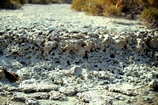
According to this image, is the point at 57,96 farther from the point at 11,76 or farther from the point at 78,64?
the point at 78,64

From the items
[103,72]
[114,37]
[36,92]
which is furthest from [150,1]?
[36,92]

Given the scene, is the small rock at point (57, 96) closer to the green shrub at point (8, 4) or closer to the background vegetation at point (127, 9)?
the background vegetation at point (127, 9)

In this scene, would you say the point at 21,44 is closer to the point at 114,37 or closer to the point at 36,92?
the point at 36,92

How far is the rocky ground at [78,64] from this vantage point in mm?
5354

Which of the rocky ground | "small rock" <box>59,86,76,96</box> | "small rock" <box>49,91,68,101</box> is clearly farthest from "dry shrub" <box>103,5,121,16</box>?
"small rock" <box>49,91,68,101</box>

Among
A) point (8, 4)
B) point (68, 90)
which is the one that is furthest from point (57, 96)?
point (8, 4)

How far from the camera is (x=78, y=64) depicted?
657 cm

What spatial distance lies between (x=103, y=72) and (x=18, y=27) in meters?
2.50

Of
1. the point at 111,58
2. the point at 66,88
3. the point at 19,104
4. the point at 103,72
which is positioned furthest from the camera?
the point at 111,58

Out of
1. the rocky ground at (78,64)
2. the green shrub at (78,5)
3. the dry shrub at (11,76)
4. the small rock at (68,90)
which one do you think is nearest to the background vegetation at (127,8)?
the rocky ground at (78,64)

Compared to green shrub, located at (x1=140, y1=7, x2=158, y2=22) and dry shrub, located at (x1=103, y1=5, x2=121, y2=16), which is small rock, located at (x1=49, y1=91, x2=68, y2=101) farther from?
dry shrub, located at (x1=103, y1=5, x2=121, y2=16)

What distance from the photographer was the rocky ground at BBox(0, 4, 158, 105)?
5354 millimetres

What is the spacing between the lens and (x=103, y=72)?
20.8ft

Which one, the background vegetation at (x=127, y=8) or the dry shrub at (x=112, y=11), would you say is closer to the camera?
the background vegetation at (x=127, y=8)
